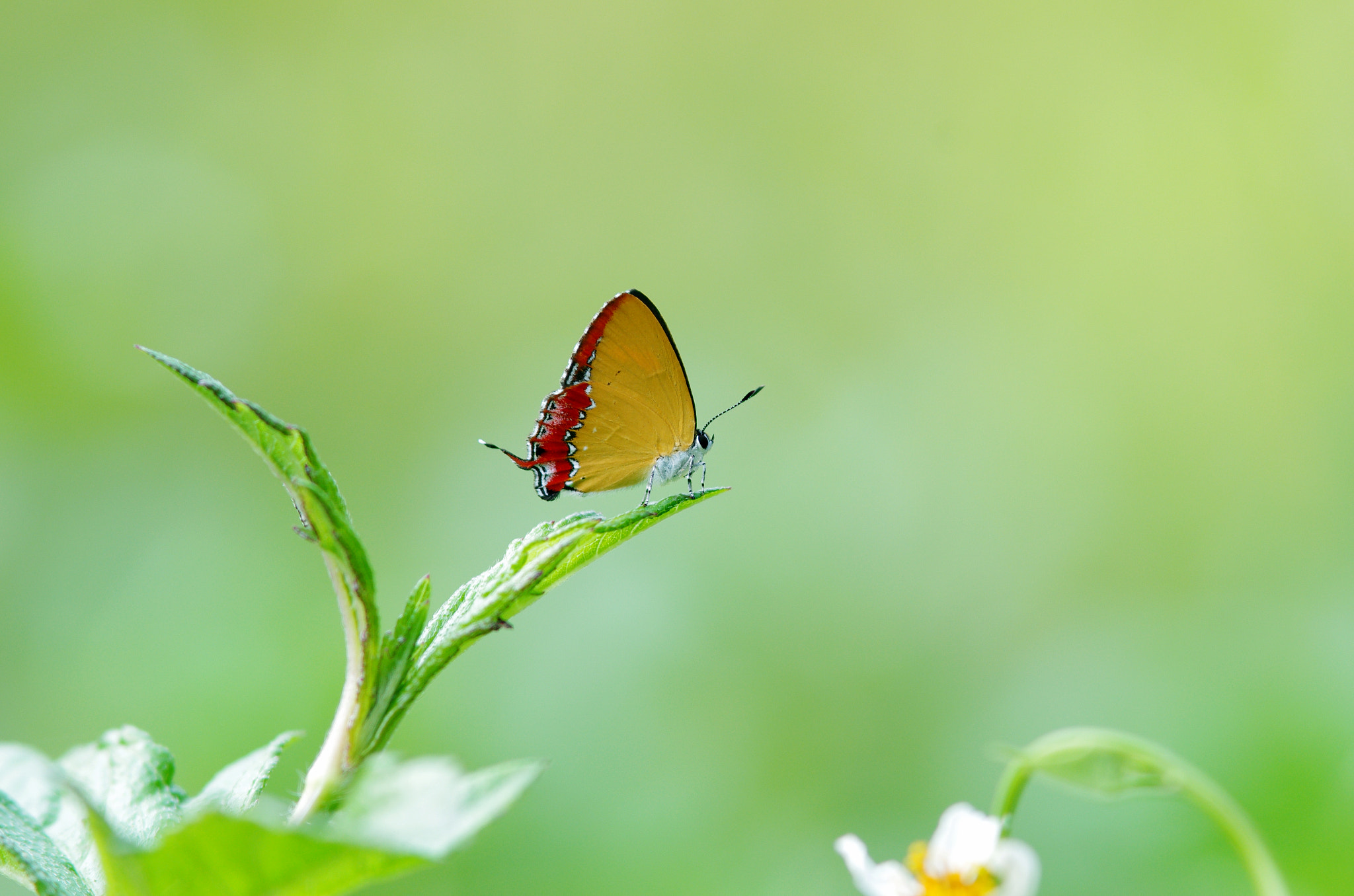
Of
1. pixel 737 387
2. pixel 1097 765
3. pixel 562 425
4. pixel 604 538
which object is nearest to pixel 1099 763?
pixel 1097 765

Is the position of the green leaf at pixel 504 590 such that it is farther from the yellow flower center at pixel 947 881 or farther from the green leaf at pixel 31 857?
the yellow flower center at pixel 947 881

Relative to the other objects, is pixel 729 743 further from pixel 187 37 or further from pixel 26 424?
pixel 187 37

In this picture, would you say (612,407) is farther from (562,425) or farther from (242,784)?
(242,784)

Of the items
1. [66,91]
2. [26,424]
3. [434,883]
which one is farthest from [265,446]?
[66,91]

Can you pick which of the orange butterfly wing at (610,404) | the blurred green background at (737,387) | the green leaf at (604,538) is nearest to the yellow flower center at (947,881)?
the green leaf at (604,538)

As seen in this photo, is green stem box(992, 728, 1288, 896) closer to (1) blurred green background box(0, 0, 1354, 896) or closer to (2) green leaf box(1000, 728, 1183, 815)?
(2) green leaf box(1000, 728, 1183, 815)

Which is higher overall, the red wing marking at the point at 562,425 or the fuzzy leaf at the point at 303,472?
the red wing marking at the point at 562,425
